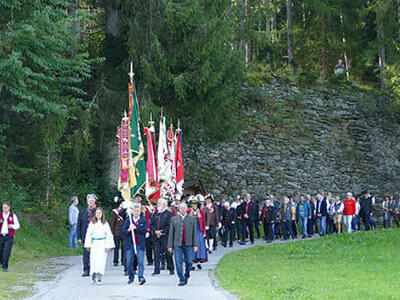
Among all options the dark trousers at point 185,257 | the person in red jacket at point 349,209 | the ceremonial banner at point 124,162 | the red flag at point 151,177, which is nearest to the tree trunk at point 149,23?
the red flag at point 151,177

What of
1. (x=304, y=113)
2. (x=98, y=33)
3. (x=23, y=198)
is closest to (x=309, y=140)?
(x=304, y=113)

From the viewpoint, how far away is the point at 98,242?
45.9 feet

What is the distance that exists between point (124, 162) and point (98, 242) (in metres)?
3.73

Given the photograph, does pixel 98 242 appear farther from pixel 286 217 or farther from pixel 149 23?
pixel 149 23

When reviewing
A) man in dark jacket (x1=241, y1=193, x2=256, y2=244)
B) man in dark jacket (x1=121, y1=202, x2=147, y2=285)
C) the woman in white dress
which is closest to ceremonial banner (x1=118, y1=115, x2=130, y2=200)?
man in dark jacket (x1=121, y1=202, x2=147, y2=285)

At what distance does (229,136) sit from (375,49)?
601 inches

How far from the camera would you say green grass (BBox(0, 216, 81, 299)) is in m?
12.8

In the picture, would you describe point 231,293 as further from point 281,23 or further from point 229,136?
point 281,23

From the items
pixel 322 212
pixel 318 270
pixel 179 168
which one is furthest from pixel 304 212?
pixel 318 270

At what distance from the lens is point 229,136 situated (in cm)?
3009

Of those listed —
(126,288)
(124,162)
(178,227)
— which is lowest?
(126,288)

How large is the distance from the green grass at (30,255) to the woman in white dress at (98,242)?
132cm

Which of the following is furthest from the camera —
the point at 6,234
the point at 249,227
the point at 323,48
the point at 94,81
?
the point at 323,48

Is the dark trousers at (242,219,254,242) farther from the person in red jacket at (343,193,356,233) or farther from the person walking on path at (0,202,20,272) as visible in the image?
the person walking on path at (0,202,20,272)
